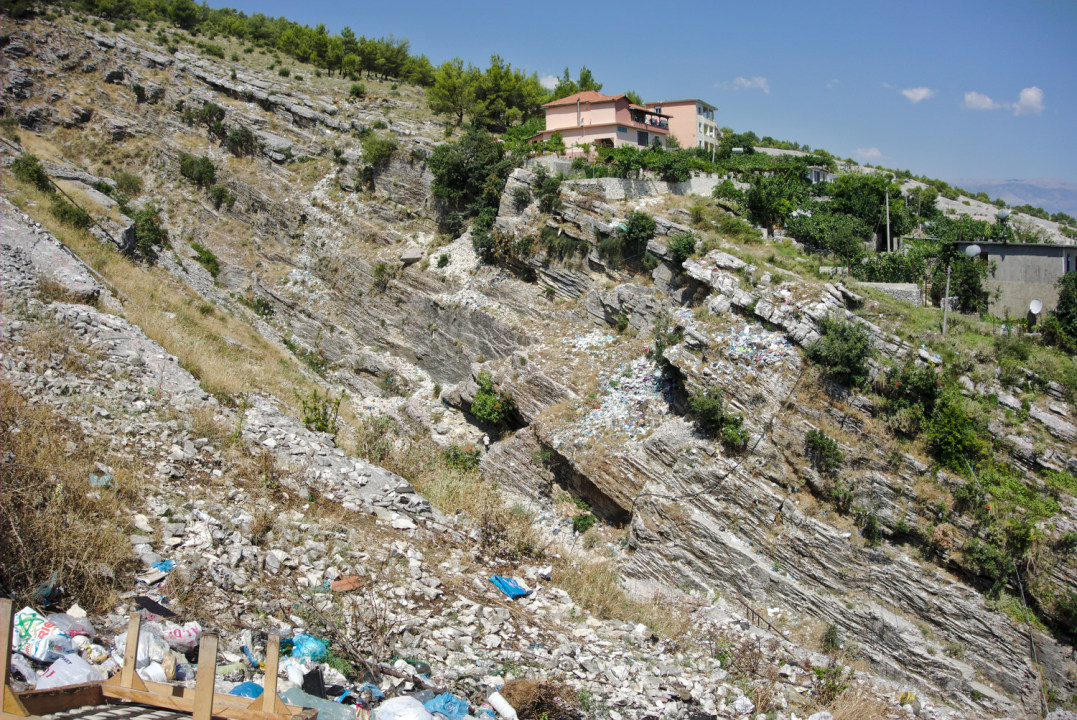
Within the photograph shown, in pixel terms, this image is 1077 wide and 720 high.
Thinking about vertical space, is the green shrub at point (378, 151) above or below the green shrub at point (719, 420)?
above

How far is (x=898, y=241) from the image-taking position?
957 inches

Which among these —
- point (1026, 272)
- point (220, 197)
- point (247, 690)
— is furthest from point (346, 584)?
point (220, 197)

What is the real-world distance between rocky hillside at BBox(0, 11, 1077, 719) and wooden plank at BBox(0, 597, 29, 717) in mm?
2217

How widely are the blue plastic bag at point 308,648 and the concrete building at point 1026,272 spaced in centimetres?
2041

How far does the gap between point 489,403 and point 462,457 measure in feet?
6.54

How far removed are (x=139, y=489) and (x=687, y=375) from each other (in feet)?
41.2

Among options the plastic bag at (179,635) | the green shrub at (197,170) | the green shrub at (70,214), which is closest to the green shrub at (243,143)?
the green shrub at (197,170)

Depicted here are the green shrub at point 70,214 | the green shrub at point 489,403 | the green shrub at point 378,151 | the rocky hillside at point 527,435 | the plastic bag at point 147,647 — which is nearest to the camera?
the plastic bag at point 147,647

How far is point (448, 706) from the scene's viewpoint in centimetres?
595

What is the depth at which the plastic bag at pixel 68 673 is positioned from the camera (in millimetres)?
4691

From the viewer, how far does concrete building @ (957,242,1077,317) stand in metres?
17.2

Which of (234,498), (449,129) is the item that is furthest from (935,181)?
(234,498)

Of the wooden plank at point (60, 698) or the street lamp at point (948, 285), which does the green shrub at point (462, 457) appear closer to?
the wooden plank at point (60, 698)

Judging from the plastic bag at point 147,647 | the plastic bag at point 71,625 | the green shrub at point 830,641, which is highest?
the plastic bag at point 71,625
